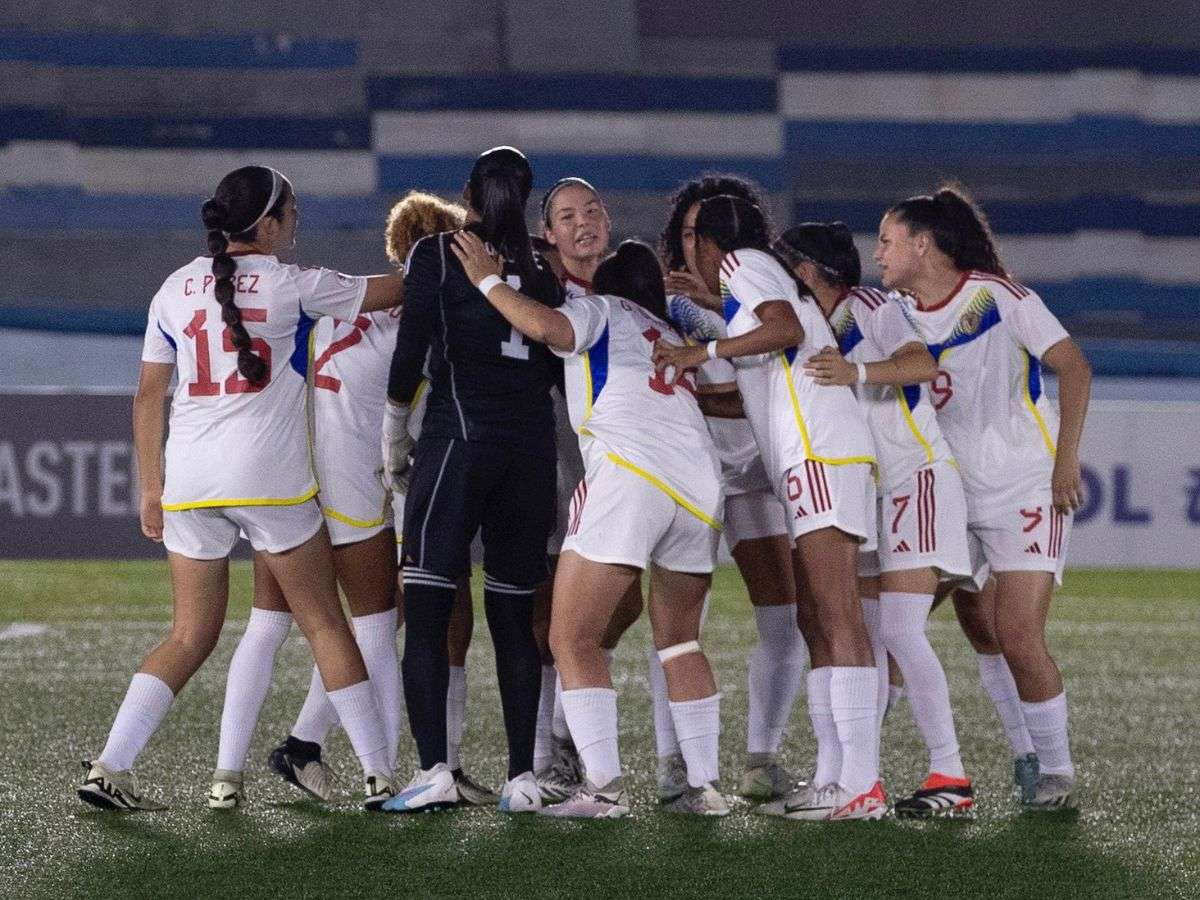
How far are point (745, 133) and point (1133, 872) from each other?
14718 millimetres

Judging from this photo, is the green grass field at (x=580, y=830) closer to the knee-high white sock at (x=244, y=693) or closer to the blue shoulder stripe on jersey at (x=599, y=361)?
the knee-high white sock at (x=244, y=693)

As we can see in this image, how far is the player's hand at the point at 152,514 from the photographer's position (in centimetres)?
451

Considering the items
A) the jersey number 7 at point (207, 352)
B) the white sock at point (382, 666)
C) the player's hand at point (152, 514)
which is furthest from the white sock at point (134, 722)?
the jersey number 7 at point (207, 352)

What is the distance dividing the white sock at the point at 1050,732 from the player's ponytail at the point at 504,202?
1.66 m

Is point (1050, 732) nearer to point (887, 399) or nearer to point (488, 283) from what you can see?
point (887, 399)

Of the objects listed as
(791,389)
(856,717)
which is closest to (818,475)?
(791,389)

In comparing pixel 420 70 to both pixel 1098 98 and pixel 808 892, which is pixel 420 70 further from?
pixel 808 892

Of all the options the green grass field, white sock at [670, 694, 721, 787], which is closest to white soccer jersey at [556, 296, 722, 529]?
white sock at [670, 694, 721, 787]

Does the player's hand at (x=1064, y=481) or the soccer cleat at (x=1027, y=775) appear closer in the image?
the player's hand at (x=1064, y=481)

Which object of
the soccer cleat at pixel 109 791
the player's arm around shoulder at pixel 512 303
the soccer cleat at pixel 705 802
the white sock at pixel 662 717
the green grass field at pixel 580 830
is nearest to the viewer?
the green grass field at pixel 580 830

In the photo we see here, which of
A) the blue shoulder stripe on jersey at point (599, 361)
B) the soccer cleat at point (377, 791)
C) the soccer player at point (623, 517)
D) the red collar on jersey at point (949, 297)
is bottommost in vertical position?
the soccer cleat at point (377, 791)

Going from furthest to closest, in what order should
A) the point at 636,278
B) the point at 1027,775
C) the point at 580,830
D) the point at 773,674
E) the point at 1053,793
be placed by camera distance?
1. the point at 773,674
2. the point at 1027,775
3. the point at 1053,793
4. the point at 636,278
5. the point at 580,830

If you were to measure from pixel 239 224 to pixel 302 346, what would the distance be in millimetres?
331

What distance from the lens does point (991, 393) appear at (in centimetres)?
475
